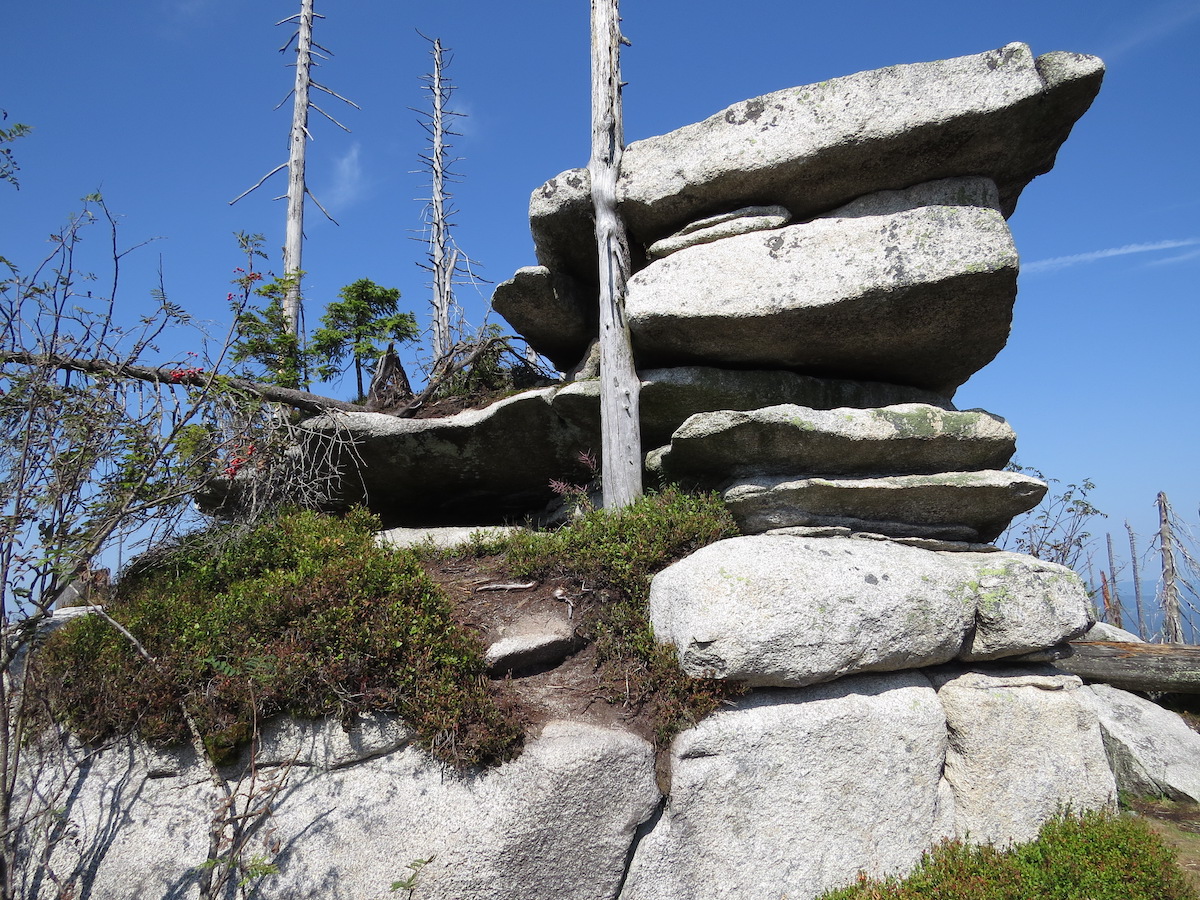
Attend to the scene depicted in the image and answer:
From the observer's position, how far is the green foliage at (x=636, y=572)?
273 inches

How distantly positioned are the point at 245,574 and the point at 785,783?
6.05 metres

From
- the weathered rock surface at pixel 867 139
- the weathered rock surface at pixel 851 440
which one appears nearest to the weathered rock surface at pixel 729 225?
the weathered rock surface at pixel 867 139

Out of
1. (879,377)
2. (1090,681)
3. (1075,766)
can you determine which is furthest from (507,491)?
(1090,681)

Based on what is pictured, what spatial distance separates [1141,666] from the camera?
36.4 feet

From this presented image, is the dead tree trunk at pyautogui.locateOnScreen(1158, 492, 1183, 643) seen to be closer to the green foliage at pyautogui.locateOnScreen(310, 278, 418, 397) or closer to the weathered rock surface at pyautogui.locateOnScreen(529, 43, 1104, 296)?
the weathered rock surface at pyautogui.locateOnScreen(529, 43, 1104, 296)

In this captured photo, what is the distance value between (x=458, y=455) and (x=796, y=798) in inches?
263

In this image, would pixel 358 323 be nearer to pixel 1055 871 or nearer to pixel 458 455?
pixel 458 455

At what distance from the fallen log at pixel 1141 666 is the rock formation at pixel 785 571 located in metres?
0.51

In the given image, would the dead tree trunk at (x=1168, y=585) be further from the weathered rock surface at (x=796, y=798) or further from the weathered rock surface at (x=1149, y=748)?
the weathered rock surface at (x=796, y=798)

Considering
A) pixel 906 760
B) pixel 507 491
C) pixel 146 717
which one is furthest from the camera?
pixel 507 491

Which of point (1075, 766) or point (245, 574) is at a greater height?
point (245, 574)

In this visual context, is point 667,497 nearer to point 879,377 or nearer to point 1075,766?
point 879,377

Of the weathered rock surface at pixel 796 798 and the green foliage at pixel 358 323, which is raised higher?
the green foliage at pixel 358 323

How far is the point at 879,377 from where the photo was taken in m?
10.5
